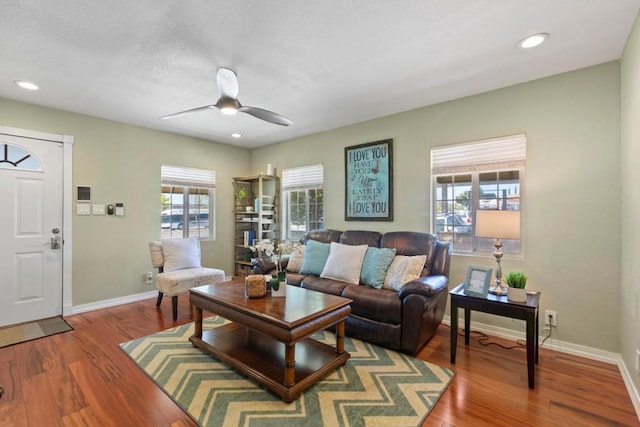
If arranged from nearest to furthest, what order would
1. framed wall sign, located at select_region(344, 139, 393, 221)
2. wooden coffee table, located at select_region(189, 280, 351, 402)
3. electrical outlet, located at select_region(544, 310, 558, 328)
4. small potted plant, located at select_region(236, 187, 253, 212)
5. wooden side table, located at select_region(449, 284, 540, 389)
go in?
wooden coffee table, located at select_region(189, 280, 351, 402)
wooden side table, located at select_region(449, 284, 540, 389)
electrical outlet, located at select_region(544, 310, 558, 328)
framed wall sign, located at select_region(344, 139, 393, 221)
small potted plant, located at select_region(236, 187, 253, 212)

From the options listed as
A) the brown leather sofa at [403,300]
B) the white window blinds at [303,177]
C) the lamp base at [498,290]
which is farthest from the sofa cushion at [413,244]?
the white window blinds at [303,177]

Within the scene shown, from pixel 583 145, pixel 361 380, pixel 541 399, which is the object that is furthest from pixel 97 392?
pixel 583 145

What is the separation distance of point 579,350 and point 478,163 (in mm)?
1926

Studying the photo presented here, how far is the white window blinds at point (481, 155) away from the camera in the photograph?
297 cm

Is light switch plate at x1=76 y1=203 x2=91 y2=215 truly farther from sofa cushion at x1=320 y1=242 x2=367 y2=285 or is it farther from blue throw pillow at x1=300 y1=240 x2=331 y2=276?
sofa cushion at x1=320 y1=242 x2=367 y2=285

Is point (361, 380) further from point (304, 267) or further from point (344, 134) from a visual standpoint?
point (344, 134)

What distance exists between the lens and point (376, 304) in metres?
2.73

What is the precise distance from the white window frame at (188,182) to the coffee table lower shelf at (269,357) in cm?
256

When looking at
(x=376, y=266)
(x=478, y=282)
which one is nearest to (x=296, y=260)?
(x=376, y=266)

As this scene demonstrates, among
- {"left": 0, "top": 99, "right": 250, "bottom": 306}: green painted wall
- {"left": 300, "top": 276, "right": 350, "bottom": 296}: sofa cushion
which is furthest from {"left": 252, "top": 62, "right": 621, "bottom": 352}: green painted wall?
{"left": 0, "top": 99, "right": 250, "bottom": 306}: green painted wall

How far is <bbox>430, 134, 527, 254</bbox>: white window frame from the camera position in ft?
9.71

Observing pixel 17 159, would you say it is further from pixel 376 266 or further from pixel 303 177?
pixel 376 266

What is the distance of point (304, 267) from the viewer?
3.72 meters

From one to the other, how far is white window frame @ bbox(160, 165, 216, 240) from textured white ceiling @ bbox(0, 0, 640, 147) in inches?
51.9
